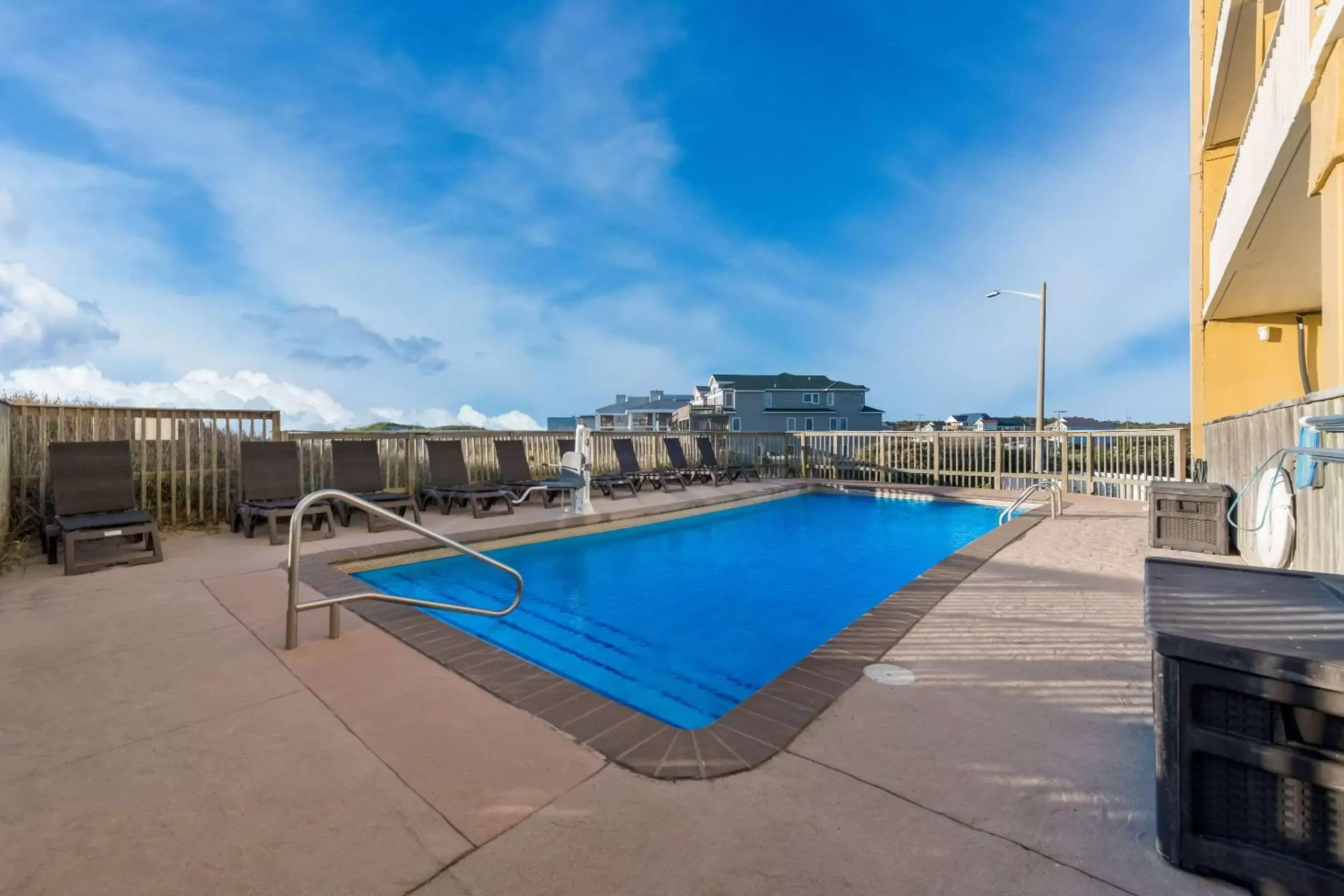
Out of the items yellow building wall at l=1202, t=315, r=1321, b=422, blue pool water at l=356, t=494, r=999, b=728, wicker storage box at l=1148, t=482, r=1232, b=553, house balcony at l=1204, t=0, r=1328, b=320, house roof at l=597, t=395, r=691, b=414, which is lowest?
blue pool water at l=356, t=494, r=999, b=728

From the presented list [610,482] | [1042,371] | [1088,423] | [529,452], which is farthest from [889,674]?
[1088,423]

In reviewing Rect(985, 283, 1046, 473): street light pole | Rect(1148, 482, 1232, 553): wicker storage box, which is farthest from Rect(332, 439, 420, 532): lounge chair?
Rect(985, 283, 1046, 473): street light pole

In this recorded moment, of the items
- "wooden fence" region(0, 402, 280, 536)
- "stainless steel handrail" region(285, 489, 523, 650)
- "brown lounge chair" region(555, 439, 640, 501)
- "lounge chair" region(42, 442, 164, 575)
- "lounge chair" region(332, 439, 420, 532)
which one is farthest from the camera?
"brown lounge chair" region(555, 439, 640, 501)

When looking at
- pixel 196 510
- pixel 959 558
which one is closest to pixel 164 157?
pixel 196 510

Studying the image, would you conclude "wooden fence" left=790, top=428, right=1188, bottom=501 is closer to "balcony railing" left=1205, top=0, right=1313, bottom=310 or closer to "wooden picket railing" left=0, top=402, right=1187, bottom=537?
"wooden picket railing" left=0, top=402, right=1187, bottom=537

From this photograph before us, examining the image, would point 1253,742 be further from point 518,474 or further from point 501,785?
point 518,474

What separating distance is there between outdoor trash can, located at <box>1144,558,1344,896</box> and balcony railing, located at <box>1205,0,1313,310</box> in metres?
4.72

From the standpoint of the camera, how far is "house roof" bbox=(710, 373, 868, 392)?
35.8 meters

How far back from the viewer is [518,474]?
9023 mm

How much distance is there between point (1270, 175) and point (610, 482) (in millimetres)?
8431

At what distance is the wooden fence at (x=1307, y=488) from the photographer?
2648mm

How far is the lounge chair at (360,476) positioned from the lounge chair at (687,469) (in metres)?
5.91

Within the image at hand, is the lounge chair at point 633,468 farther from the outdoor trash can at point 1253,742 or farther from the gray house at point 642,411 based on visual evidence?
the gray house at point 642,411

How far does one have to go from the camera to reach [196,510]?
21.8 feet
